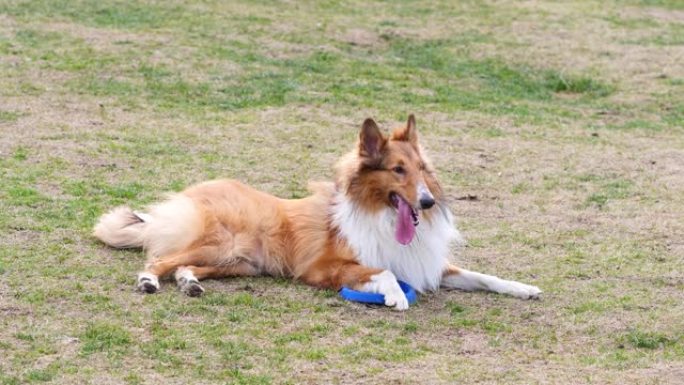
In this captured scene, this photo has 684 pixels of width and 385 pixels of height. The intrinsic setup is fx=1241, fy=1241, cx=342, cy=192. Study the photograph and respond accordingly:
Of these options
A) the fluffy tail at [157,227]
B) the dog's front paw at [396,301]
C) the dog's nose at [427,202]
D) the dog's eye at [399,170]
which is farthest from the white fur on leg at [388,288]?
the fluffy tail at [157,227]

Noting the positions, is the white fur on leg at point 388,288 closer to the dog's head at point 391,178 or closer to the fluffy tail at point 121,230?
the dog's head at point 391,178

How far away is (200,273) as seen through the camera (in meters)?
7.02

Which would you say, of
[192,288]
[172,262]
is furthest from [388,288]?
[172,262]

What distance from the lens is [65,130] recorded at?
34.8 feet

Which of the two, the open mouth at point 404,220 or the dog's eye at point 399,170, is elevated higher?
the dog's eye at point 399,170

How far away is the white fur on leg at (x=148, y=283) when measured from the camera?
6711mm

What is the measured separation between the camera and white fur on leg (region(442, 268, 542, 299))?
23.1 feet

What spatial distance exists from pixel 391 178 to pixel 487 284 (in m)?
0.84

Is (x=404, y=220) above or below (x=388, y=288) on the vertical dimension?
above

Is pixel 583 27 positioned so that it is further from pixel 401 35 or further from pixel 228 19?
pixel 228 19

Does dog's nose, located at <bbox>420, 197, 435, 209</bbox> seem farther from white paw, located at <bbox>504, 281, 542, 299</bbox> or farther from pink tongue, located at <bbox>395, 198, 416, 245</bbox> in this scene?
white paw, located at <bbox>504, 281, 542, 299</bbox>

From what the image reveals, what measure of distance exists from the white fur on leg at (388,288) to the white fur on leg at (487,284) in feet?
1.56

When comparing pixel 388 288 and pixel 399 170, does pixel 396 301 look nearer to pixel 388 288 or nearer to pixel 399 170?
pixel 388 288

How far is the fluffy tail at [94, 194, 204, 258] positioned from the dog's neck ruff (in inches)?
33.3
